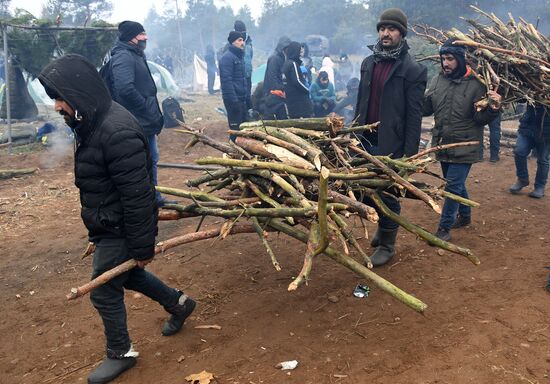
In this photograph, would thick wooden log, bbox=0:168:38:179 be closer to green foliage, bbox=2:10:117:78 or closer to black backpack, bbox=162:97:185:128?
green foliage, bbox=2:10:117:78

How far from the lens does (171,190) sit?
374cm

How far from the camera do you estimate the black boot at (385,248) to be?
444cm

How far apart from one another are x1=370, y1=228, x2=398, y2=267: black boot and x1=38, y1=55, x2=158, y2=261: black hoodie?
2.44 metres

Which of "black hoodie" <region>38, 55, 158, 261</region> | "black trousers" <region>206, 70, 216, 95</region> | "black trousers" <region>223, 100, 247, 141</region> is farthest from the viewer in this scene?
"black trousers" <region>206, 70, 216, 95</region>

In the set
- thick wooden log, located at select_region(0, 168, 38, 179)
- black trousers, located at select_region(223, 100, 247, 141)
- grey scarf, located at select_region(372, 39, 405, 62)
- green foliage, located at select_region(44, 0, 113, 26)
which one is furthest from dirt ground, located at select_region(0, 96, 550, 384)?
green foliage, located at select_region(44, 0, 113, 26)

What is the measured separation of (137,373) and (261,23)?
45.0 m

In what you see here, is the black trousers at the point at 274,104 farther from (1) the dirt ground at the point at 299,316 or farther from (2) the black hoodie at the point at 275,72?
(1) the dirt ground at the point at 299,316

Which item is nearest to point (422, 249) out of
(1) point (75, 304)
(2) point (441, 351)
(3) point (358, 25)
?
(2) point (441, 351)

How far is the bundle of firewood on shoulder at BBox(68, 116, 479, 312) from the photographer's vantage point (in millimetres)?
2834

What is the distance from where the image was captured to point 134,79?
576cm

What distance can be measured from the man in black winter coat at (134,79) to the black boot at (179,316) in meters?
2.31

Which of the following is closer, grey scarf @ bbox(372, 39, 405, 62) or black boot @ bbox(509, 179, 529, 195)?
grey scarf @ bbox(372, 39, 405, 62)

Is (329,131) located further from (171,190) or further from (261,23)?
(261,23)

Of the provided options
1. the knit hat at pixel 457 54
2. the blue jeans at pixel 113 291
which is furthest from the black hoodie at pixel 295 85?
the blue jeans at pixel 113 291
